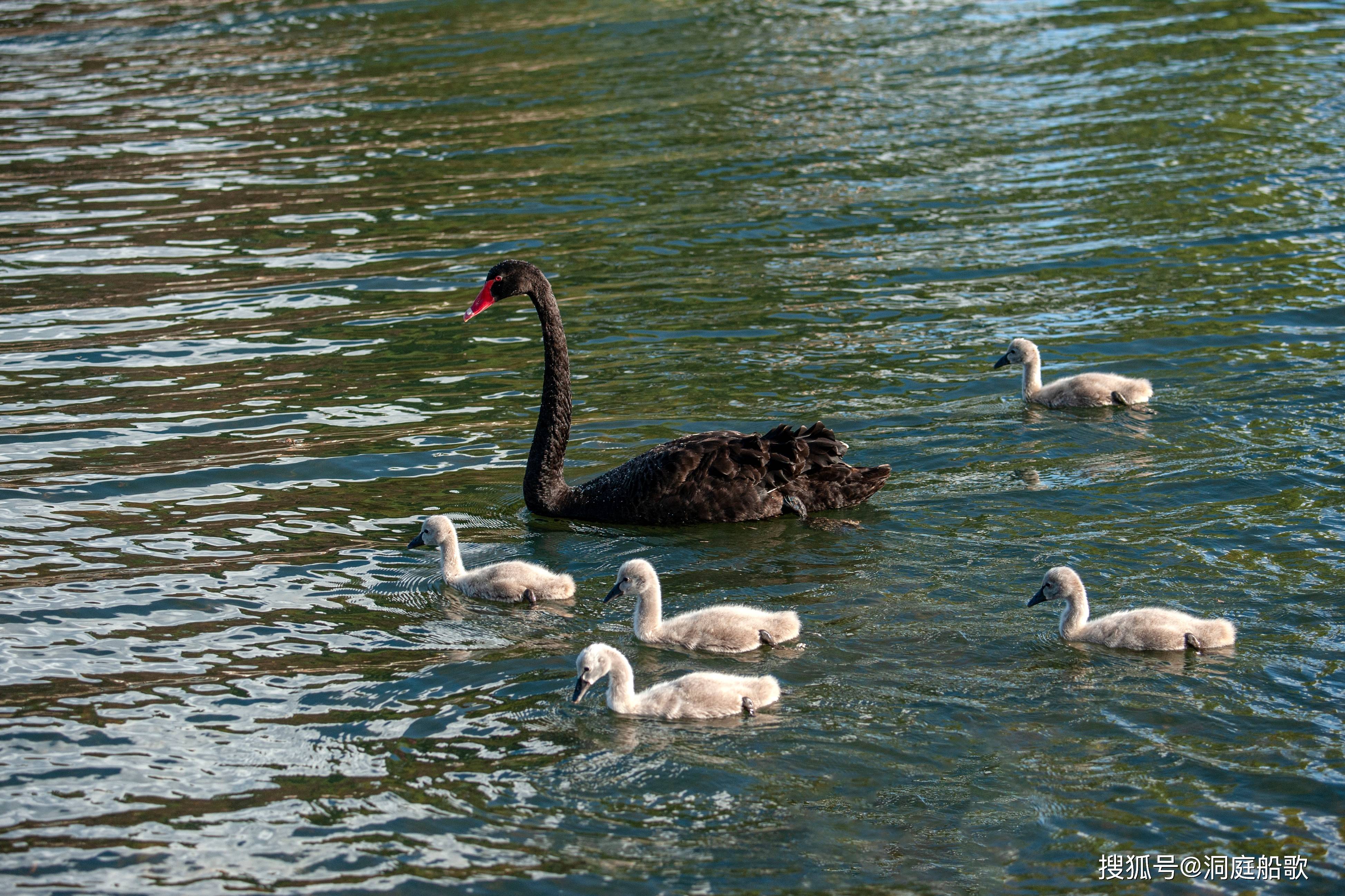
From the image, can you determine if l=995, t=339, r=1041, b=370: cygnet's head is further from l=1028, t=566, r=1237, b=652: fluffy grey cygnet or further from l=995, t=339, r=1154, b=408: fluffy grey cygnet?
l=1028, t=566, r=1237, b=652: fluffy grey cygnet

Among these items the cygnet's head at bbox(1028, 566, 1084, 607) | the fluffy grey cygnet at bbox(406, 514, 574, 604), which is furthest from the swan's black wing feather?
the cygnet's head at bbox(1028, 566, 1084, 607)

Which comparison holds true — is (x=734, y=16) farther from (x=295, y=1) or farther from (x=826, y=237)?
(x=826, y=237)

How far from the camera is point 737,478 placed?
847cm

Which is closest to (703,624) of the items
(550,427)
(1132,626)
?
(1132,626)

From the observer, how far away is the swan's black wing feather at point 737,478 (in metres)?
8.41

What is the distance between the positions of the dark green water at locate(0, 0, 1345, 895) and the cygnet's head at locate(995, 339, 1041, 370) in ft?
0.80

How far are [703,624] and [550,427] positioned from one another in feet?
8.25

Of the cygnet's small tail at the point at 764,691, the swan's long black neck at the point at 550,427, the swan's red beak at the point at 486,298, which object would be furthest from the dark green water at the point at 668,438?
the swan's red beak at the point at 486,298

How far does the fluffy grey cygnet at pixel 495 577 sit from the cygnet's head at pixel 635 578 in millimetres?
571

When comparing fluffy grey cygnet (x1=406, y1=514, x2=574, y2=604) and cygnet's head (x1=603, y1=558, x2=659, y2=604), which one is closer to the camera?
cygnet's head (x1=603, y1=558, x2=659, y2=604)

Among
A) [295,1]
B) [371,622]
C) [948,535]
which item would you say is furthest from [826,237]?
[295,1]

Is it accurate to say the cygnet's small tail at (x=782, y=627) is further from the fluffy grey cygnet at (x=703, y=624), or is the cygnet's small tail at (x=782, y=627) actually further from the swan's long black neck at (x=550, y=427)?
the swan's long black neck at (x=550, y=427)

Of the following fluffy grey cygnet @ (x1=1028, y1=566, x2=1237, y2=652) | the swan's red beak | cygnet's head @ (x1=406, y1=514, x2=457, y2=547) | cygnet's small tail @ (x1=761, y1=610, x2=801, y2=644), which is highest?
the swan's red beak

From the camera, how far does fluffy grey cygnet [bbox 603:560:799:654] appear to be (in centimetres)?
677
